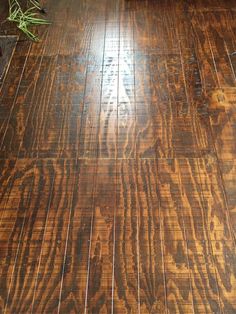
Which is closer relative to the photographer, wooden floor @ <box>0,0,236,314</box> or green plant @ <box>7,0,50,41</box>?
wooden floor @ <box>0,0,236,314</box>

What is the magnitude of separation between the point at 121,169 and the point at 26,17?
6.35ft

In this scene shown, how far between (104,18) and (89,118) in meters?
1.36

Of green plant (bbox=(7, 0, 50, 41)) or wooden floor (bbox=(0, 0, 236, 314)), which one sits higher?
green plant (bbox=(7, 0, 50, 41))

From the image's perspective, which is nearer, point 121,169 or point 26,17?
point 121,169

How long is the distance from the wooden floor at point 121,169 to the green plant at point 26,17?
3.8 inches

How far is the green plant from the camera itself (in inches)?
128

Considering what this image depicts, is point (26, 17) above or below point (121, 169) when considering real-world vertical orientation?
above

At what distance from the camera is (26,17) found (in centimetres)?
337

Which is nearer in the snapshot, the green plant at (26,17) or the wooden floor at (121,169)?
the wooden floor at (121,169)

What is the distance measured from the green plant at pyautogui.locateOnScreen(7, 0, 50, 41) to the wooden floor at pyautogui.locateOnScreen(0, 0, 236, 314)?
96 mm

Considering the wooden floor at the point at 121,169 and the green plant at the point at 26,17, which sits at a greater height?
the green plant at the point at 26,17

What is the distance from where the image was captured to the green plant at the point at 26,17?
3.24 m

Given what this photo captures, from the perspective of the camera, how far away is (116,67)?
2.83 meters

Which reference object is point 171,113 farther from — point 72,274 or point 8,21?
point 8,21
